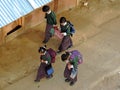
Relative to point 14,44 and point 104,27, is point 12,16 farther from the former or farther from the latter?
point 104,27

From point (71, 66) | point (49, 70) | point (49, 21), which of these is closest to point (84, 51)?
point (49, 21)

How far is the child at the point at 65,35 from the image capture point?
1261 cm

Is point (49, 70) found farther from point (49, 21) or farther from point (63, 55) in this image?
point (49, 21)

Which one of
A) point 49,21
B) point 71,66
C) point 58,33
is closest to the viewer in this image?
point 71,66

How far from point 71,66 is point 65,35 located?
1.45 meters

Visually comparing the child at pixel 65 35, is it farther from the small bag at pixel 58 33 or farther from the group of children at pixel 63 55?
the small bag at pixel 58 33

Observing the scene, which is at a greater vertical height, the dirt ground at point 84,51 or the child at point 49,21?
the child at point 49,21

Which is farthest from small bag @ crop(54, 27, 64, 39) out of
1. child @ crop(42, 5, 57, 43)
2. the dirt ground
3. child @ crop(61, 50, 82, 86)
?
child @ crop(61, 50, 82, 86)

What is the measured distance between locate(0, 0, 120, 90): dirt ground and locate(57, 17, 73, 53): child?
0.33 metres

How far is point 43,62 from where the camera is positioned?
12.0 m

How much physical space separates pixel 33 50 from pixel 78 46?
4.27 feet

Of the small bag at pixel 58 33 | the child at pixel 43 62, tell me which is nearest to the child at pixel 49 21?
the small bag at pixel 58 33

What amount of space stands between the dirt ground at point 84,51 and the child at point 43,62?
0.19 meters

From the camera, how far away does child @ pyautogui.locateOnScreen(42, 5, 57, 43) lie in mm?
12723
